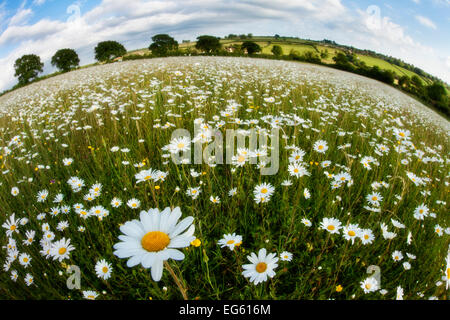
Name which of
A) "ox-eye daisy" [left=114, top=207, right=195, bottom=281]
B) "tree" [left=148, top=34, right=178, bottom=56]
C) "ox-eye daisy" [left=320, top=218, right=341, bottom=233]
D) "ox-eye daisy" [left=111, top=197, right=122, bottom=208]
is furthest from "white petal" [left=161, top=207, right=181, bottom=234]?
"tree" [left=148, top=34, right=178, bottom=56]

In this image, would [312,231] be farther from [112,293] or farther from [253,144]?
[112,293]

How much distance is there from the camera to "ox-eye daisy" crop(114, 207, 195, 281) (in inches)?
28.1

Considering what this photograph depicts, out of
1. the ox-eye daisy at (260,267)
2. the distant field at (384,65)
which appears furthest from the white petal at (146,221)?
the distant field at (384,65)

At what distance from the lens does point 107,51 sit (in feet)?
150

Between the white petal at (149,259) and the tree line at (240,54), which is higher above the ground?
the tree line at (240,54)

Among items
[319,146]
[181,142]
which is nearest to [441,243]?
[319,146]

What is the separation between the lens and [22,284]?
1511 millimetres

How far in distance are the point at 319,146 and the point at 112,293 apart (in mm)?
2542

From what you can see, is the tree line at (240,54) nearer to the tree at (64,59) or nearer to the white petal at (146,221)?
the tree at (64,59)

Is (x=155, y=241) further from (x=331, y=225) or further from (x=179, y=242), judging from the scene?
(x=331, y=225)

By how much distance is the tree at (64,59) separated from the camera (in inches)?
1736

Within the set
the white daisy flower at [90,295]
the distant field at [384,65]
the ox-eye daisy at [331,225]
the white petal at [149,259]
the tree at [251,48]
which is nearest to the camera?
the white petal at [149,259]

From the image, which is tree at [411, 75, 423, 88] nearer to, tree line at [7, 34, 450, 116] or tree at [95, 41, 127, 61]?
tree line at [7, 34, 450, 116]

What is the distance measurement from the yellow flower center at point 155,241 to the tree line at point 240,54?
79.4ft
